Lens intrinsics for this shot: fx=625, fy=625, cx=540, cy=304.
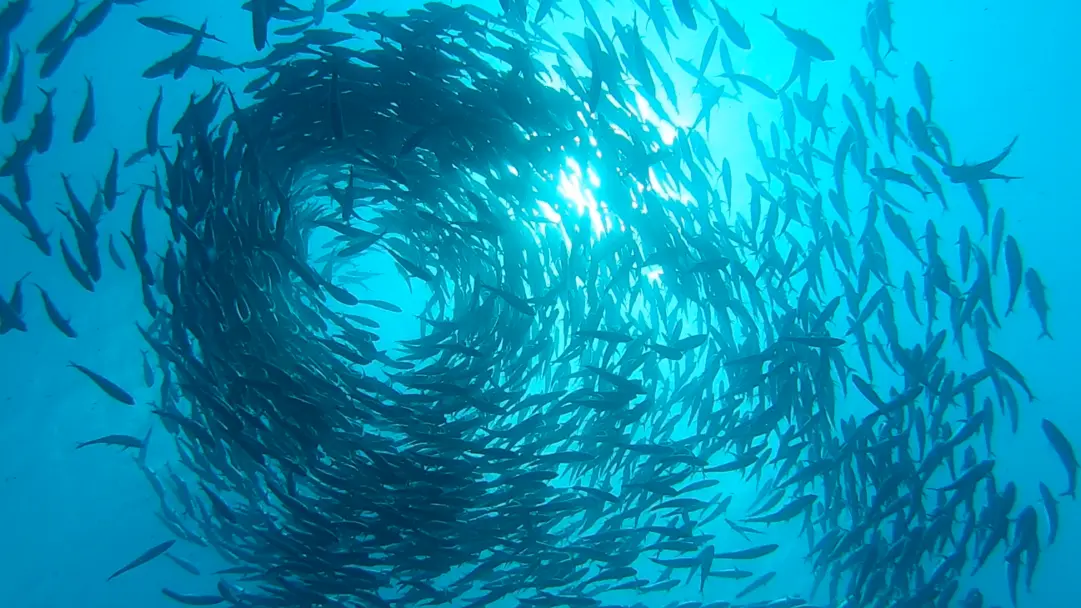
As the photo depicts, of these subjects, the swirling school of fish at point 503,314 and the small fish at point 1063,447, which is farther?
the small fish at point 1063,447

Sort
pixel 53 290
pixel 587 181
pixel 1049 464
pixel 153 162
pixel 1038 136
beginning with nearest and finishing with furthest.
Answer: pixel 587 181
pixel 153 162
pixel 53 290
pixel 1038 136
pixel 1049 464

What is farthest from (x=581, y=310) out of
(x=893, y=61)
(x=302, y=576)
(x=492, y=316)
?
(x=893, y=61)

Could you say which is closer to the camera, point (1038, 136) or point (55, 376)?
point (55, 376)

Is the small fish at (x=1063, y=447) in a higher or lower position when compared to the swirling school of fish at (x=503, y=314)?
lower

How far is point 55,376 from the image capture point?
421 inches

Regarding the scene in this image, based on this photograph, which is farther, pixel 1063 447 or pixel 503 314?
pixel 503 314

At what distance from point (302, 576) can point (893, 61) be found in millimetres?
14486

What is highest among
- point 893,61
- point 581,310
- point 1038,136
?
point 1038,136

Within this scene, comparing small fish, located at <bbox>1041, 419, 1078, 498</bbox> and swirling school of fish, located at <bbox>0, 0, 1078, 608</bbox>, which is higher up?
swirling school of fish, located at <bbox>0, 0, 1078, 608</bbox>

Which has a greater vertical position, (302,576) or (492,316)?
(492,316)

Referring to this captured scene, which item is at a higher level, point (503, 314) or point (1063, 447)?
point (503, 314)

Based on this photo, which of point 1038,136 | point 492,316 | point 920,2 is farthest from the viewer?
point 1038,136

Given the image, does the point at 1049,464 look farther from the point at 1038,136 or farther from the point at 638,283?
the point at 638,283

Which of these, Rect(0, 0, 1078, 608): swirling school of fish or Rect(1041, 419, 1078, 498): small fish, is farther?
Rect(1041, 419, 1078, 498): small fish
